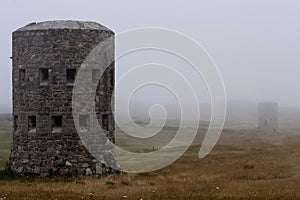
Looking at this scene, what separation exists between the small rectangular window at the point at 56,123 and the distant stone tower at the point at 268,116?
61.7 metres

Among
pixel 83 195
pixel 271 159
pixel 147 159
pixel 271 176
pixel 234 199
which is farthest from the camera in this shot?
pixel 147 159

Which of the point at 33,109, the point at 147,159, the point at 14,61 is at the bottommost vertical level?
the point at 147,159

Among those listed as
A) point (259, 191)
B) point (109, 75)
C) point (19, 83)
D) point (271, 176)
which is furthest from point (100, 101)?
point (259, 191)

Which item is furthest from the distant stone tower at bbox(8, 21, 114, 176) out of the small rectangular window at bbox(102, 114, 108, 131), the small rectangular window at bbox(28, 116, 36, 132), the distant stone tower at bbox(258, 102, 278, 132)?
the distant stone tower at bbox(258, 102, 278, 132)

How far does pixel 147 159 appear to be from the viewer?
35562 mm

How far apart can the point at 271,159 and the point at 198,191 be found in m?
12.8

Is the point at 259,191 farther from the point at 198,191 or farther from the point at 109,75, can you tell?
the point at 109,75

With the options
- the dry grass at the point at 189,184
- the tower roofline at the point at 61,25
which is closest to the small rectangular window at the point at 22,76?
the tower roofline at the point at 61,25

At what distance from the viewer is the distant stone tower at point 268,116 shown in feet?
288

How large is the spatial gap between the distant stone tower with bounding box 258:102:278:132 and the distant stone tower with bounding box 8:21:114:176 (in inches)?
2429

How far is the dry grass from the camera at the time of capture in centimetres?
1948

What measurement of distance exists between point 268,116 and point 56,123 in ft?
216

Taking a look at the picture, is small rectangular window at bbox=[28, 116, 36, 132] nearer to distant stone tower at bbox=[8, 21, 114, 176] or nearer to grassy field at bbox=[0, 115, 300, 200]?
distant stone tower at bbox=[8, 21, 114, 176]

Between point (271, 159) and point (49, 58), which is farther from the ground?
point (49, 58)
